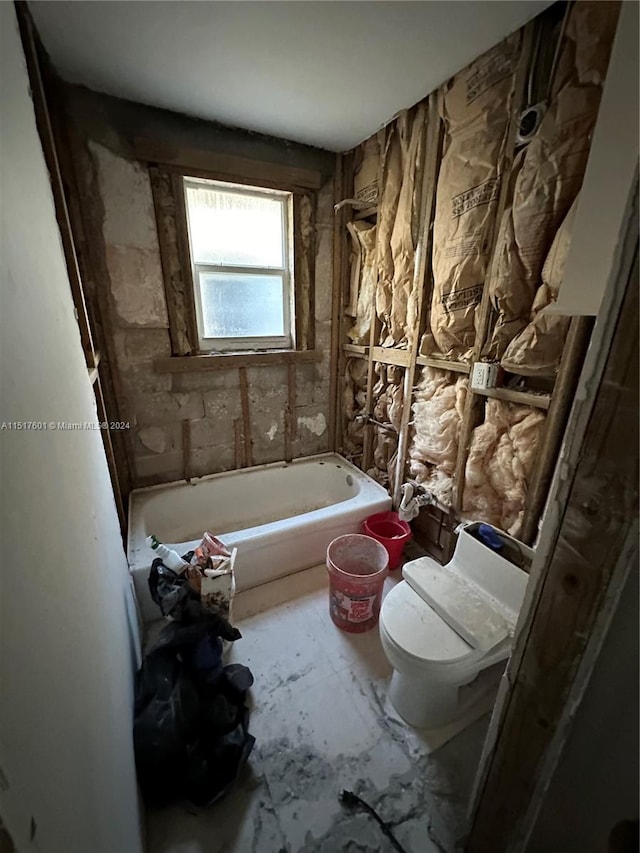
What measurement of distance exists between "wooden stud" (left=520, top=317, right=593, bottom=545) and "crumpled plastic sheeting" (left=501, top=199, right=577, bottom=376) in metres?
0.04

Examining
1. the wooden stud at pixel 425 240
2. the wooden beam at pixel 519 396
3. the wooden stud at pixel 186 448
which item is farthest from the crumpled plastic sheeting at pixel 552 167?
the wooden stud at pixel 186 448

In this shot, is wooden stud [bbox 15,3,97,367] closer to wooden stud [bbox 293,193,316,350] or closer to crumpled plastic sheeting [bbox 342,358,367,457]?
wooden stud [bbox 293,193,316,350]

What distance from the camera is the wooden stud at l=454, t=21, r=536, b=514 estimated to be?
1.27 meters

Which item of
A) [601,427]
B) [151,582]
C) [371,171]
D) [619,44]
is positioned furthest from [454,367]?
[151,582]

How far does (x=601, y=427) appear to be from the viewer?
56cm

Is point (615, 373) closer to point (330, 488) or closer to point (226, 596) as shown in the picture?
point (226, 596)

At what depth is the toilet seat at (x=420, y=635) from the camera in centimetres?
123

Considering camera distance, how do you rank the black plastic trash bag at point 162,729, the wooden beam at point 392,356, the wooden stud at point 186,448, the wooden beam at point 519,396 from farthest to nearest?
the wooden stud at point 186,448 < the wooden beam at point 392,356 < the wooden beam at point 519,396 < the black plastic trash bag at point 162,729

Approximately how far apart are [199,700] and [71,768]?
856mm

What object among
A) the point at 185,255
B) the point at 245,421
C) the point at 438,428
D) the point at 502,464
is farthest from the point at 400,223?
the point at 245,421

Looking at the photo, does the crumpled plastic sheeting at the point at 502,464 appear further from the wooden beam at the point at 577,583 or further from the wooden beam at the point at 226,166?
the wooden beam at the point at 226,166

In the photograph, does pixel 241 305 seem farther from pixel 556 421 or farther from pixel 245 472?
pixel 556 421

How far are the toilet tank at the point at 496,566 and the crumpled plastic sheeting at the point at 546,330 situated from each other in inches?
28.4

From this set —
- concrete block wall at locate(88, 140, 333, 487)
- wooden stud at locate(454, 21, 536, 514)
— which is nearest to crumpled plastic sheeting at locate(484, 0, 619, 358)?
wooden stud at locate(454, 21, 536, 514)
